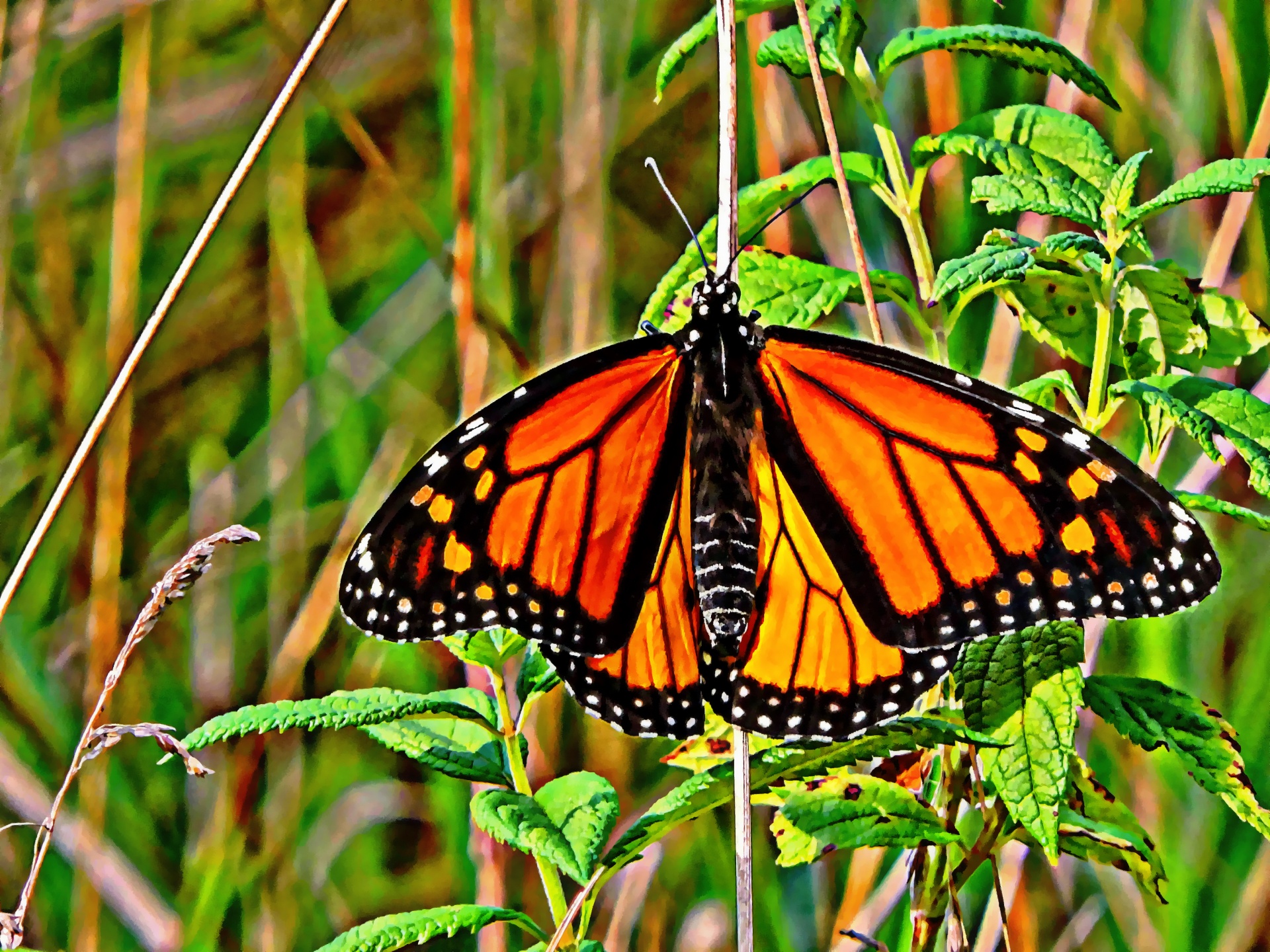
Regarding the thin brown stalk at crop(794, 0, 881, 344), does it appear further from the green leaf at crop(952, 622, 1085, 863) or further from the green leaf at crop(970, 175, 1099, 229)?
the green leaf at crop(952, 622, 1085, 863)

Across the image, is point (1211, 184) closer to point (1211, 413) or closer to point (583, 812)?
point (1211, 413)

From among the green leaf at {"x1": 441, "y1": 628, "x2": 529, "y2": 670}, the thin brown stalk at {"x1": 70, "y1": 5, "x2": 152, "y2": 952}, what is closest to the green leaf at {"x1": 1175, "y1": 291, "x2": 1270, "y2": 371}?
the green leaf at {"x1": 441, "y1": 628, "x2": 529, "y2": 670}

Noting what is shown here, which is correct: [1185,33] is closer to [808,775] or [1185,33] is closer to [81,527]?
[808,775]

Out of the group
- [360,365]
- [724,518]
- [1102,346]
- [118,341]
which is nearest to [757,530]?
[724,518]

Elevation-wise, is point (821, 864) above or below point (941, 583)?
below

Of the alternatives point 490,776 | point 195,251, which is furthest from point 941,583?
point 195,251

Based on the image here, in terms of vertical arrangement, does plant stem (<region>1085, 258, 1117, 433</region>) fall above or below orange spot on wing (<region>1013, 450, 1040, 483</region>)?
above

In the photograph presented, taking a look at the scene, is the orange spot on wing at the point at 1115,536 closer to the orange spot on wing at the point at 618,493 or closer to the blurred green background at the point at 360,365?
the orange spot on wing at the point at 618,493
